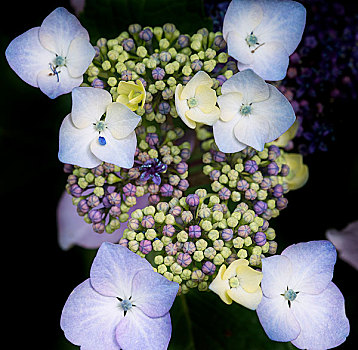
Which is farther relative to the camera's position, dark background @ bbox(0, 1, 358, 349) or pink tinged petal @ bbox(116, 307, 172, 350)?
dark background @ bbox(0, 1, 358, 349)

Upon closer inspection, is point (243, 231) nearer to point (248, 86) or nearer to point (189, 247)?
point (189, 247)

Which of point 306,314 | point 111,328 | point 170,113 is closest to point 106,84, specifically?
point 170,113

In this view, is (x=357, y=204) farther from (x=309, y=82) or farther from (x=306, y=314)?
(x=306, y=314)

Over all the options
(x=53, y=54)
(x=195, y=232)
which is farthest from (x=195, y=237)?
(x=53, y=54)

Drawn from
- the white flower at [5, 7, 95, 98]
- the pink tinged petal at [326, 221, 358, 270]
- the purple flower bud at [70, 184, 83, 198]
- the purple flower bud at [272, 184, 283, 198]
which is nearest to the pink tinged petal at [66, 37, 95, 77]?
the white flower at [5, 7, 95, 98]

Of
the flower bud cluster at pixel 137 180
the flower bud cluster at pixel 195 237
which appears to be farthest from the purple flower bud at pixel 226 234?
the flower bud cluster at pixel 137 180

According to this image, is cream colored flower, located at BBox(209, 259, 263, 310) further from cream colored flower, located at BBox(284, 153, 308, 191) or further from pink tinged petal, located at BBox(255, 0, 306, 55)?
pink tinged petal, located at BBox(255, 0, 306, 55)
